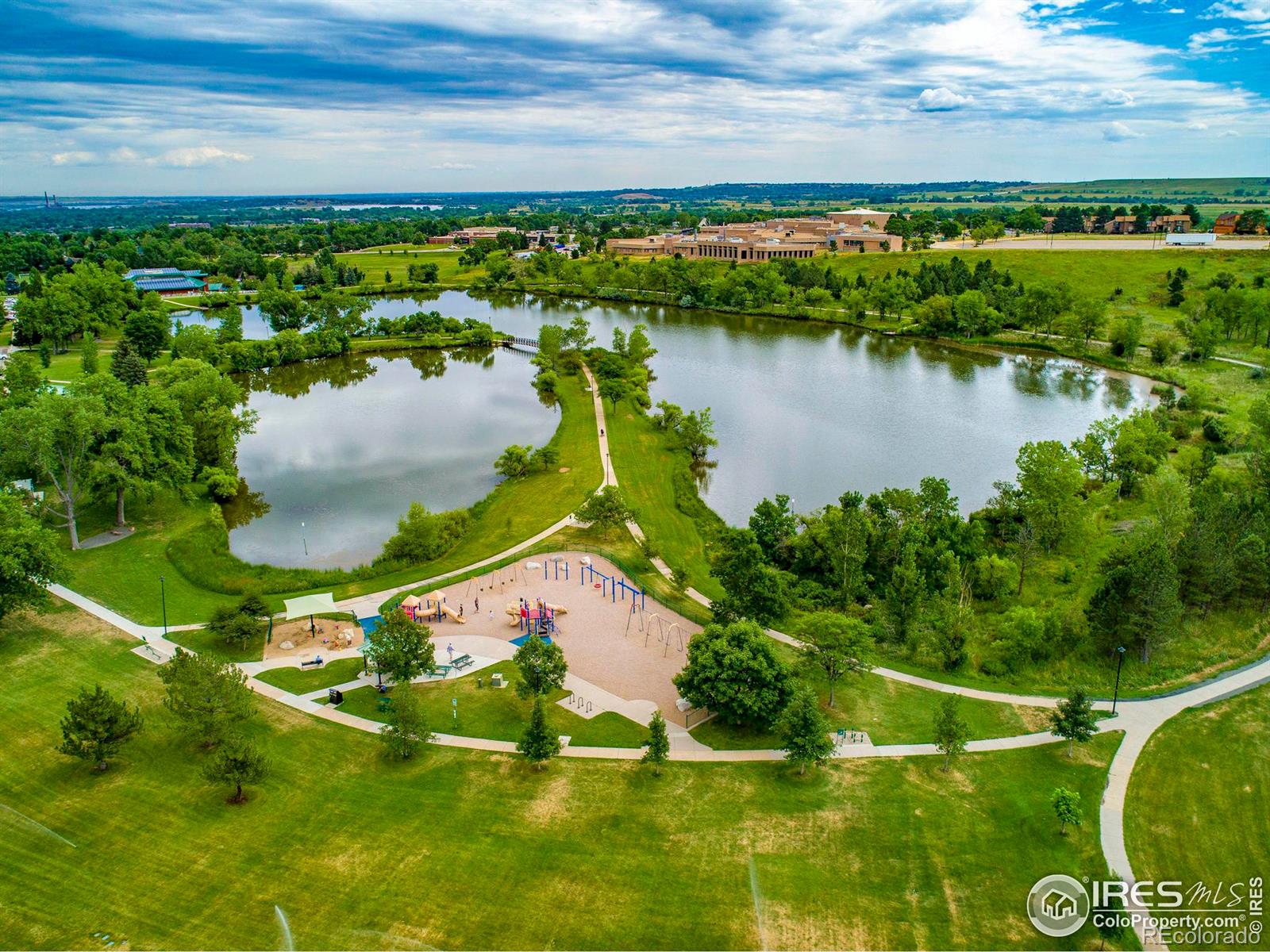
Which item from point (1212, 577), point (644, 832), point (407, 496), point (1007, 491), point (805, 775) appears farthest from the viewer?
point (407, 496)

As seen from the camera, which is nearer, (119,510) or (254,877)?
(254,877)

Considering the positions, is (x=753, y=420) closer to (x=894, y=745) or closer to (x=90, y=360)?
(x=894, y=745)

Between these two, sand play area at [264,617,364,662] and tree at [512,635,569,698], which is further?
sand play area at [264,617,364,662]

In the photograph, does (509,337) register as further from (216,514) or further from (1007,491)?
(1007,491)

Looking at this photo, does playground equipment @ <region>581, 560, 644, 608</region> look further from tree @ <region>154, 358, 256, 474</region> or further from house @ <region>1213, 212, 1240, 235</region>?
house @ <region>1213, 212, 1240, 235</region>

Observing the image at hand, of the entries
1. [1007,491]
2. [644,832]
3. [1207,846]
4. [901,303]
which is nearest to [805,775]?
[644,832]

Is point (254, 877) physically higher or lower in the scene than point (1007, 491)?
lower

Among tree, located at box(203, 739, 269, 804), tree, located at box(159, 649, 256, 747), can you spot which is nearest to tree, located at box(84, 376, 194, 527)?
tree, located at box(159, 649, 256, 747)

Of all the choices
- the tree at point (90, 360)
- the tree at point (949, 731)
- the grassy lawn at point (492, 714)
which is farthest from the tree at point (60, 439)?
the tree at point (949, 731)
